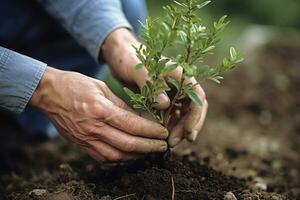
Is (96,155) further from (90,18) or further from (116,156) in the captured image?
(90,18)

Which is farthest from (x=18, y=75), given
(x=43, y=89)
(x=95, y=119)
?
(x=95, y=119)

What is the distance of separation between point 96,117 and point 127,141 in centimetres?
13

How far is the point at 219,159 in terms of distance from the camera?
229 centimetres

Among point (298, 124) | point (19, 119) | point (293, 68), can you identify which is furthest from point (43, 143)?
point (293, 68)

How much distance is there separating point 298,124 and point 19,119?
160cm

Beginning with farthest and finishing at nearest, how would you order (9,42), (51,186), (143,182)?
(9,42), (51,186), (143,182)

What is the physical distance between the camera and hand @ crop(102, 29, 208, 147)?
72.4 inches

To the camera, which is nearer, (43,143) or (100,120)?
(100,120)

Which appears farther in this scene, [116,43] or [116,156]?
[116,43]

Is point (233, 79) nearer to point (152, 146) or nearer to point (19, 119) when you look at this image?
point (19, 119)

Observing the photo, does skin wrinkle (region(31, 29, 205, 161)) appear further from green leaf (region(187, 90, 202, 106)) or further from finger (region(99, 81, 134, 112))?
green leaf (region(187, 90, 202, 106))

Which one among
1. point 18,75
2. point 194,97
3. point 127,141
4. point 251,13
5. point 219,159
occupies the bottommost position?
point 251,13

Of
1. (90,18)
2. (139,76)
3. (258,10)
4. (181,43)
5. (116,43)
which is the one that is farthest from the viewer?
(258,10)

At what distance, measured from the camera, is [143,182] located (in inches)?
66.8
